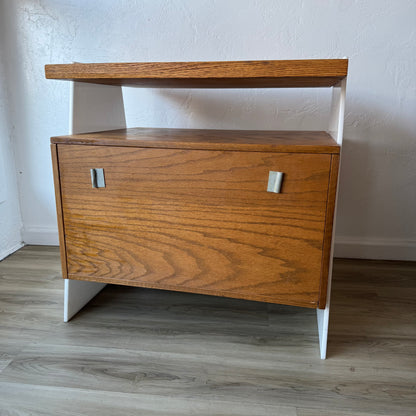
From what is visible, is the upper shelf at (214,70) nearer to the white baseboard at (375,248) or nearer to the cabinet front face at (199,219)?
the cabinet front face at (199,219)

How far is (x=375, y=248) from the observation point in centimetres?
147

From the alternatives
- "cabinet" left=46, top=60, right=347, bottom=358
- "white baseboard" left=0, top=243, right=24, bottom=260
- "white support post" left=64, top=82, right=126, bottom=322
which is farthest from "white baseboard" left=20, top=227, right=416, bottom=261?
"white baseboard" left=0, top=243, right=24, bottom=260

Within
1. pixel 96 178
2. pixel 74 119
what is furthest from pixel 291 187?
pixel 74 119

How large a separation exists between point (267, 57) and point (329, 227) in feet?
2.53

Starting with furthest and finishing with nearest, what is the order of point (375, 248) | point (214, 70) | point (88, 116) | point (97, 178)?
point (375, 248), point (88, 116), point (97, 178), point (214, 70)

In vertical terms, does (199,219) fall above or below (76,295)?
above

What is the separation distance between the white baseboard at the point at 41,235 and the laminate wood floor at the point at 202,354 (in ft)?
1.06

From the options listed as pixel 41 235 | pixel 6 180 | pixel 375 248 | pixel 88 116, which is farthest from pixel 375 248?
pixel 6 180

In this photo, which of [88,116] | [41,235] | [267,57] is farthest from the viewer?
[41,235]

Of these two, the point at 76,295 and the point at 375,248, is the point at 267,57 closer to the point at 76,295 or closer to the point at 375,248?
the point at 375,248

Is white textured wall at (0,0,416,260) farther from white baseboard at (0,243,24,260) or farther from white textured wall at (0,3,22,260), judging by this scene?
white baseboard at (0,243,24,260)

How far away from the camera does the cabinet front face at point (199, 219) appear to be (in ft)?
2.72

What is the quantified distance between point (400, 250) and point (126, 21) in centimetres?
135

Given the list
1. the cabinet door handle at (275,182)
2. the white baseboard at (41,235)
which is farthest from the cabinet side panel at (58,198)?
the white baseboard at (41,235)
